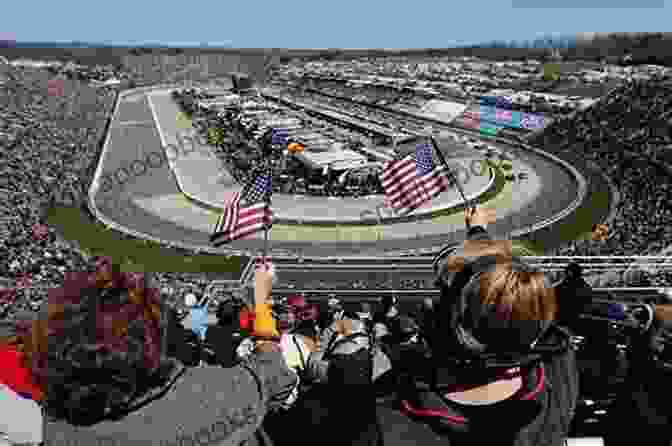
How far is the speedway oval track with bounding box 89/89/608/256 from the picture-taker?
2322cm

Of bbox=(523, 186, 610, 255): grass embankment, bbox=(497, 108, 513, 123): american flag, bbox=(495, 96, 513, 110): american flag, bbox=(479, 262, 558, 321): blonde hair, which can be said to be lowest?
bbox=(523, 186, 610, 255): grass embankment

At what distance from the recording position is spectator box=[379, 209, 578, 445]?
211cm

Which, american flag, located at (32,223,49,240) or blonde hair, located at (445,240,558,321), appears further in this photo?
american flag, located at (32,223,49,240)

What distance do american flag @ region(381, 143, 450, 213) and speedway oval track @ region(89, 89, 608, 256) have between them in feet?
27.8

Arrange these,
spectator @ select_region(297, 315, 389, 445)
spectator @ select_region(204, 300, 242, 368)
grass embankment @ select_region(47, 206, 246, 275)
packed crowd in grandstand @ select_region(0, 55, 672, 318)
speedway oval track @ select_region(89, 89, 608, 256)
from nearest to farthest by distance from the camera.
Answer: spectator @ select_region(297, 315, 389, 445), spectator @ select_region(204, 300, 242, 368), packed crowd in grandstand @ select_region(0, 55, 672, 318), grass embankment @ select_region(47, 206, 246, 275), speedway oval track @ select_region(89, 89, 608, 256)

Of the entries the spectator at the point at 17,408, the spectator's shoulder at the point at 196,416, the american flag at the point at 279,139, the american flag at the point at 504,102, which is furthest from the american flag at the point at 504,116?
the spectator's shoulder at the point at 196,416

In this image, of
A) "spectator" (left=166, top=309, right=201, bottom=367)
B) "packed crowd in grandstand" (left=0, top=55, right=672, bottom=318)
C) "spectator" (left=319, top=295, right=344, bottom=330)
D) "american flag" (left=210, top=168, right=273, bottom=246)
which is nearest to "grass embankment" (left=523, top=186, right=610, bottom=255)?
"packed crowd in grandstand" (left=0, top=55, right=672, bottom=318)

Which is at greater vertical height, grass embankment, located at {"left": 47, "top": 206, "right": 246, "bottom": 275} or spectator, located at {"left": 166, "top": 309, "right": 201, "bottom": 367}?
spectator, located at {"left": 166, "top": 309, "right": 201, "bottom": 367}

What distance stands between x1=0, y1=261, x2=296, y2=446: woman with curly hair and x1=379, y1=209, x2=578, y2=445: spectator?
73 cm

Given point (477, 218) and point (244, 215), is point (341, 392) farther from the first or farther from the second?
point (244, 215)

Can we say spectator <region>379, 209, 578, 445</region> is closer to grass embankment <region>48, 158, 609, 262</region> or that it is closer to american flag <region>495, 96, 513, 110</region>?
grass embankment <region>48, 158, 609, 262</region>

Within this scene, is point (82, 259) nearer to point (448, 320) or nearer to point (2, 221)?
point (2, 221)

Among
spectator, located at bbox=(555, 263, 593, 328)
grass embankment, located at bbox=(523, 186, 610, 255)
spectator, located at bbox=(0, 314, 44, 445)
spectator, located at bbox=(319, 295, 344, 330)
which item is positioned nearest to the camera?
spectator, located at bbox=(0, 314, 44, 445)

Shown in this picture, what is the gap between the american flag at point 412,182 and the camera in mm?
14031
